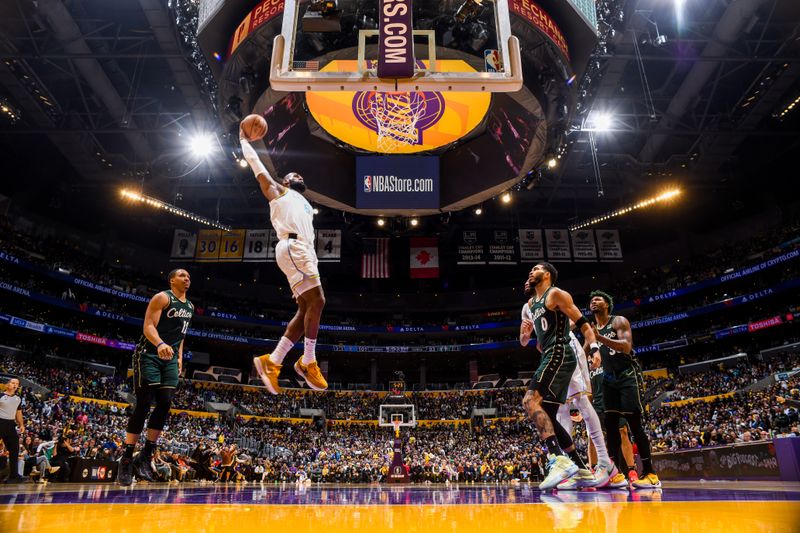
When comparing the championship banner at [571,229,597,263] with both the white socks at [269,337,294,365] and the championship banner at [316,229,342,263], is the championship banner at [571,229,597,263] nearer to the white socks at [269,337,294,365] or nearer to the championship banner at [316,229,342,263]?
the championship banner at [316,229,342,263]

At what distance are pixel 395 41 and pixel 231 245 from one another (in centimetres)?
2320

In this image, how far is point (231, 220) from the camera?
3053 centimetres

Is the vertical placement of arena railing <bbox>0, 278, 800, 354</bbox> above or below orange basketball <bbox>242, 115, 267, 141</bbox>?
above

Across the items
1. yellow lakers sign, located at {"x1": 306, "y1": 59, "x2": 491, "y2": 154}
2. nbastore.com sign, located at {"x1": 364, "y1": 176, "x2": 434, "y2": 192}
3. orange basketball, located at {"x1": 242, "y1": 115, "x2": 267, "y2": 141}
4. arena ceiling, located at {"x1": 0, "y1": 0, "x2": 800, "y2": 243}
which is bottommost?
orange basketball, located at {"x1": 242, "y1": 115, "x2": 267, "y2": 141}

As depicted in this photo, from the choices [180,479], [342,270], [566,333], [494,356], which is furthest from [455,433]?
[566,333]

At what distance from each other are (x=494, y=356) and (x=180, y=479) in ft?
97.7

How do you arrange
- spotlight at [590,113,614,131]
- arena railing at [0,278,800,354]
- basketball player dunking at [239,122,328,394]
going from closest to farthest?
basketball player dunking at [239,122,328,394] < spotlight at [590,113,614,131] < arena railing at [0,278,800,354]

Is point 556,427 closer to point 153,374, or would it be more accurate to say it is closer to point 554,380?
point 554,380

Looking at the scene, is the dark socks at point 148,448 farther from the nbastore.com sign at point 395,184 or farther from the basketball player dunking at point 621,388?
the nbastore.com sign at point 395,184

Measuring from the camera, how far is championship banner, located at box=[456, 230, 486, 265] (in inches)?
999

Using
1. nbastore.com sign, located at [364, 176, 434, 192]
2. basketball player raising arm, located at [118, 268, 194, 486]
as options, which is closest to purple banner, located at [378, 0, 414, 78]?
basketball player raising arm, located at [118, 268, 194, 486]

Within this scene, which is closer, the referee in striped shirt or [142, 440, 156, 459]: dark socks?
[142, 440, 156, 459]: dark socks

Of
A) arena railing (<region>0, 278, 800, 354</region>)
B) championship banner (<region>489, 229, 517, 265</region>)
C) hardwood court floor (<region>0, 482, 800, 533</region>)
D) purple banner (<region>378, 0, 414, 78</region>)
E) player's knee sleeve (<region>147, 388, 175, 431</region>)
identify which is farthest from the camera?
championship banner (<region>489, 229, 517, 265</region>)

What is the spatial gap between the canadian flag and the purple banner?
21.9 metres
